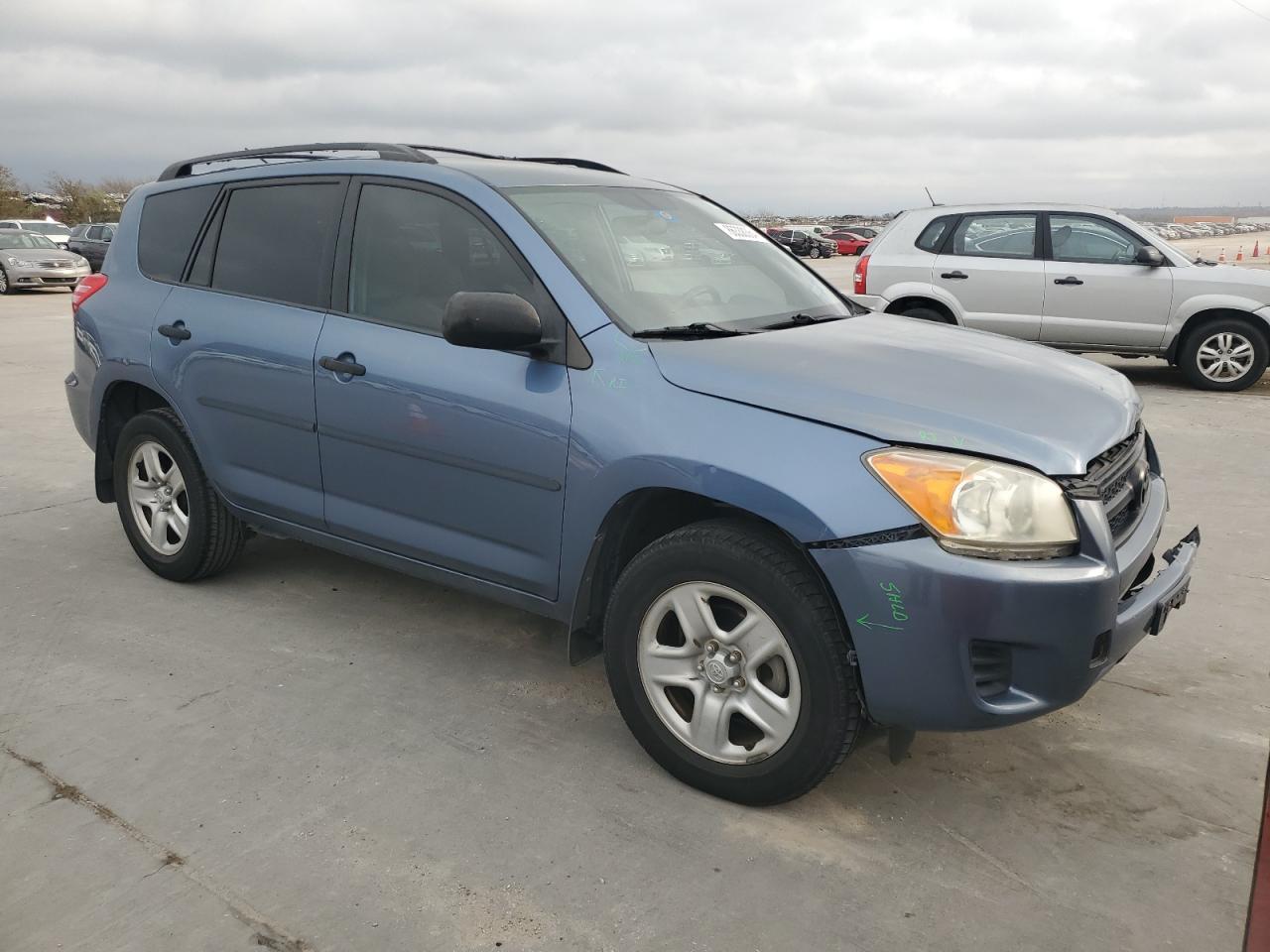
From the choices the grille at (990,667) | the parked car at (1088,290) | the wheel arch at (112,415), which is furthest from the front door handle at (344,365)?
the parked car at (1088,290)

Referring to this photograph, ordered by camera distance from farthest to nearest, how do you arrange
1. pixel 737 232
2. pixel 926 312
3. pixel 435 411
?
pixel 926 312 → pixel 737 232 → pixel 435 411

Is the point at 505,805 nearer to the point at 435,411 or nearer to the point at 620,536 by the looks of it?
the point at 620,536

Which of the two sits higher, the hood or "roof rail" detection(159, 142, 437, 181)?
"roof rail" detection(159, 142, 437, 181)

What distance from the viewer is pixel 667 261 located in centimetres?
367

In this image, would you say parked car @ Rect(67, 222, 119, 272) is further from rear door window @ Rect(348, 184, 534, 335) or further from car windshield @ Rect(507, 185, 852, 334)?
car windshield @ Rect(507, 185, 852, 334)

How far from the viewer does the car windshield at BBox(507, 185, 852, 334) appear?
336cm

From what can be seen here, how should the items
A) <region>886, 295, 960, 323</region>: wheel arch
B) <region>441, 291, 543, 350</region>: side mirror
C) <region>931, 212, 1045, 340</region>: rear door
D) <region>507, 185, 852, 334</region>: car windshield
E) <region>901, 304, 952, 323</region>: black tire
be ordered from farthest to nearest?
<region>901, 304, 952, 323</region>: black tire < <region>886, 295, 960, 323</region>: wheel arch < <region>931, 212, 1045, 340</region>: rear door < <region>507, 185, 852, 334</region>: car windshield < <region>441, 291, 543, 350</region>: side mirror

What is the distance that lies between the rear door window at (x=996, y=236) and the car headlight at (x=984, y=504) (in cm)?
803

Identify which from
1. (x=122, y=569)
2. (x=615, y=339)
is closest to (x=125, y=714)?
(x=122, y=569)

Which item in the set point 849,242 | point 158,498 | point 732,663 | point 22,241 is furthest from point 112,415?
point 849,242

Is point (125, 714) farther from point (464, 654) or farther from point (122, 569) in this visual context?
point (122, 569)

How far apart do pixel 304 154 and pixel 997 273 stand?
735 centimetres

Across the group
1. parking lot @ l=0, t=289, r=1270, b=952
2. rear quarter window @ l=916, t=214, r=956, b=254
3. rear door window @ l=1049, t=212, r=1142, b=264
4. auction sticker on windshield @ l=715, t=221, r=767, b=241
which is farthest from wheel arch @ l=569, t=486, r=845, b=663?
rear door window @ l=1049, t=212, r=1142, b=264

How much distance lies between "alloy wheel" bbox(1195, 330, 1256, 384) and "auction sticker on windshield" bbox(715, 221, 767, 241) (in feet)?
23.4
